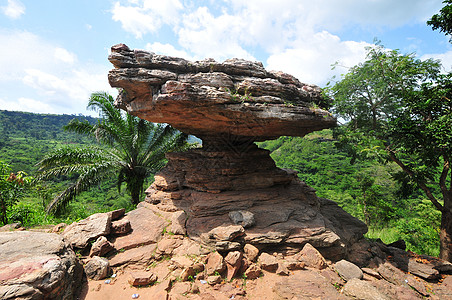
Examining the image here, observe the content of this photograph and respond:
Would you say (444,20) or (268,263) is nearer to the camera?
(268,263)

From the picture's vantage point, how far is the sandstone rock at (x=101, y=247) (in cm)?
546

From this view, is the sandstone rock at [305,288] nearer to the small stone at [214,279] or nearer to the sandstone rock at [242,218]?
the small stone at [214,279]

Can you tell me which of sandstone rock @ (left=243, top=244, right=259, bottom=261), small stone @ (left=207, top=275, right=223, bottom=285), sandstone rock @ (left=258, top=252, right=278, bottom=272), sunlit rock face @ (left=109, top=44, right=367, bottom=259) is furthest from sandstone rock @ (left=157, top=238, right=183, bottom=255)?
sandstone rock @ (left=258, top=252, right=278, bottom=272)

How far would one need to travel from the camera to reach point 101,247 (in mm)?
5504

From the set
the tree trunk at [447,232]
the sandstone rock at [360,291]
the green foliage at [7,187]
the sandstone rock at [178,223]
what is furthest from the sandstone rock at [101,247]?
the tree trunk at [447,232]

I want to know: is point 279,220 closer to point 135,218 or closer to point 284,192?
point 284,192

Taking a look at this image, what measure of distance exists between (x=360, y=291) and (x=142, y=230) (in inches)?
257

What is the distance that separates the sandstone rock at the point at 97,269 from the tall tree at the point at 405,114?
974 cm

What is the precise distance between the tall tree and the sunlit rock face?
304 centimetres

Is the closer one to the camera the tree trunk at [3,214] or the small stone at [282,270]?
the small stone at [282,270]

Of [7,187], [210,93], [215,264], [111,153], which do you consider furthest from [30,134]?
[215,264]

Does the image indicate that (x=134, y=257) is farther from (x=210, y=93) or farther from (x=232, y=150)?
(x=232, y=150)

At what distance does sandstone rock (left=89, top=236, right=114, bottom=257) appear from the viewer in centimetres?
546

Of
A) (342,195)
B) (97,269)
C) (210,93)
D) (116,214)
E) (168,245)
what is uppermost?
(210,93)
